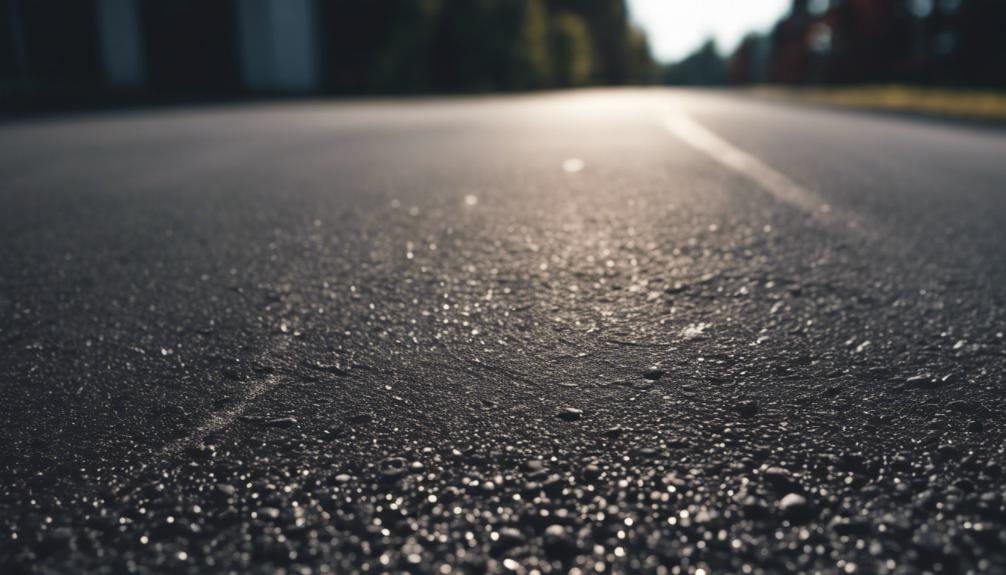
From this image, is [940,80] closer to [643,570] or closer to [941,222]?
[941,222]

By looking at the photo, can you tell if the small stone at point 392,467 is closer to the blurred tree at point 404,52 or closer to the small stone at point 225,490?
the small stone at point 225,490

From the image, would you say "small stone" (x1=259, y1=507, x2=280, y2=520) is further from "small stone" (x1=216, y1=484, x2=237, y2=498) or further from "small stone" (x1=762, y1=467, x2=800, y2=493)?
"small stone" (x1=762, y1=467, x2=800, y2=493)

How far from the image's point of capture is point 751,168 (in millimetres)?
4945

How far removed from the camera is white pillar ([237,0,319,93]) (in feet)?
77.8

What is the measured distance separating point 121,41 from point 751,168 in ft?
70.3

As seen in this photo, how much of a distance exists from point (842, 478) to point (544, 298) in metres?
1.16

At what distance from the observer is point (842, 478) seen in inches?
49.8

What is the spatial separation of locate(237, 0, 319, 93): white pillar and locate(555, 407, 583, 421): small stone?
24050mm

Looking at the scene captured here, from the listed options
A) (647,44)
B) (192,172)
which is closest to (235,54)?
(192,172)

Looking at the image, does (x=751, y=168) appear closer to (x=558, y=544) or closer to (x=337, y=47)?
(x=558, y=544)

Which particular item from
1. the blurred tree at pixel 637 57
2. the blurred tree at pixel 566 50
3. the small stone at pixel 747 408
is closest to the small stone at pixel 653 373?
the small stone at pixel 747 408

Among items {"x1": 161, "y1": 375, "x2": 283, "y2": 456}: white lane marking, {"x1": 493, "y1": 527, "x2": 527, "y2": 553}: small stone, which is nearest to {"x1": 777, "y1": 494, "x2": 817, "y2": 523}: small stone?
{"x1": 493, "y1": 527, "x2": 527, "y2": 553}: small stone

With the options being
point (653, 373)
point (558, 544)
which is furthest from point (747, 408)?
point (558, 544)

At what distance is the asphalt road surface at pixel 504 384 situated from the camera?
3.68 ft
